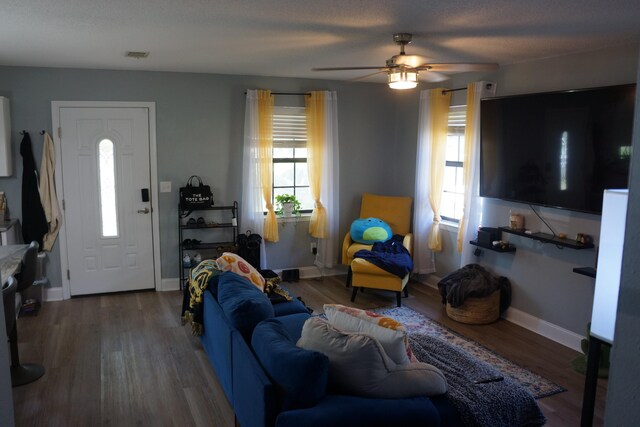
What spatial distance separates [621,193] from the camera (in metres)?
1.59

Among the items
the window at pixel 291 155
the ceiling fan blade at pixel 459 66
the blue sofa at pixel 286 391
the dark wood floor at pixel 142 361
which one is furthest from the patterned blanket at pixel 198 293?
the window at pixel 291 155

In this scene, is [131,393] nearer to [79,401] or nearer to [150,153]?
[79,401]

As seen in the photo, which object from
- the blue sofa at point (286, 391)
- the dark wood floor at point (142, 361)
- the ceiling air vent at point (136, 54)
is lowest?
the dark wood floor at point (142, 361)

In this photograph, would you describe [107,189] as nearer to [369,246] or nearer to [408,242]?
[369,246]

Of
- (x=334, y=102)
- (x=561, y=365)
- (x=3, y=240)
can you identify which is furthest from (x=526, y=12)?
(x=3, y=240)

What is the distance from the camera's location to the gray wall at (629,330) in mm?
775

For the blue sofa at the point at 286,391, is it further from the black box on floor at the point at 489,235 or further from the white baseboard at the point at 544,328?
the black box on floor at the point at 489,235

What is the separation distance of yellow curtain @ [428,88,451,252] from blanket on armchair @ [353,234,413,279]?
450 mm

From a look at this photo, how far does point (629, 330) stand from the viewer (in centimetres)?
80

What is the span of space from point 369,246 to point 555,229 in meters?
2.07

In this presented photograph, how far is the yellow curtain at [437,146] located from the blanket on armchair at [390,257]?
45cm

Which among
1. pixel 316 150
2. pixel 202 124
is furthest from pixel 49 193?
pixel 316 150

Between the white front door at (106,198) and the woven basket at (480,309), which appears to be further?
the white front door at (106,198)

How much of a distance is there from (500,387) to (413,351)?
51cm
